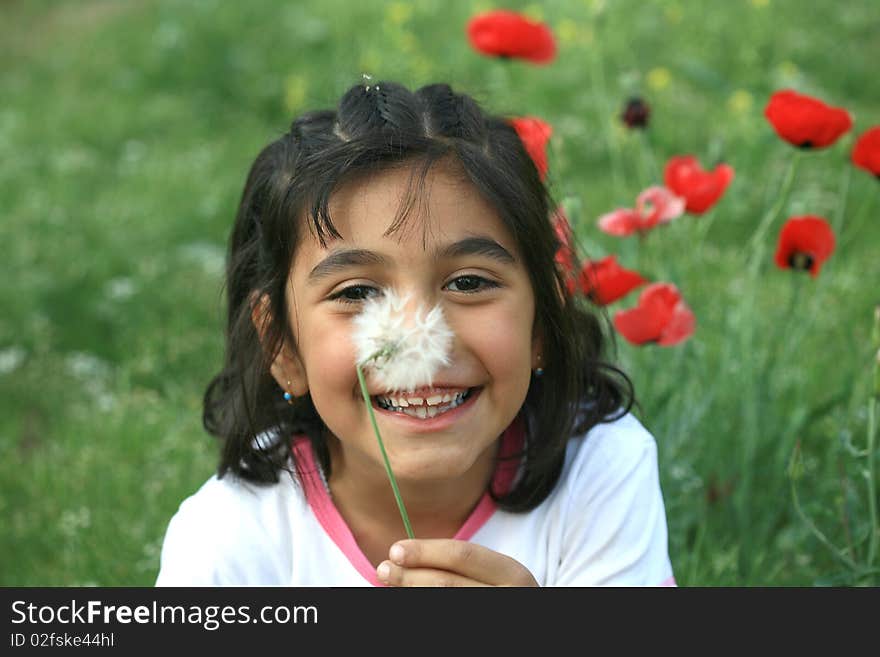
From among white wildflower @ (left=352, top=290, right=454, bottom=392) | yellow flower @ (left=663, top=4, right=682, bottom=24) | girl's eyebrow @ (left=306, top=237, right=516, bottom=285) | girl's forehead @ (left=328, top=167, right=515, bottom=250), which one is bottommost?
white wildflower @ (left=352, top=290, right=454, bottom=392)

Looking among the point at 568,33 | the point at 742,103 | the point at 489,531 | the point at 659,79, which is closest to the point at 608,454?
the point at 489,531

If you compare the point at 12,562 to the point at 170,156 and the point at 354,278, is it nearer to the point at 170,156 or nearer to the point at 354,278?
the point at 354,278

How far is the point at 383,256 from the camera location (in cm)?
149

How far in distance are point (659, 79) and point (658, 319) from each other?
2.35 meters

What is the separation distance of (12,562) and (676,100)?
10.0ft

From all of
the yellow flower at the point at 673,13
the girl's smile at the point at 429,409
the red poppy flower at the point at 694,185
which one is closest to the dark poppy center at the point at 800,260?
the red poppy flower at the point at 694,185

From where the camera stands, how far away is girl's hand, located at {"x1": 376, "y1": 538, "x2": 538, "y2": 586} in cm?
144

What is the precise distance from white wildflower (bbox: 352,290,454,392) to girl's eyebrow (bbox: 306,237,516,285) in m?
0.21

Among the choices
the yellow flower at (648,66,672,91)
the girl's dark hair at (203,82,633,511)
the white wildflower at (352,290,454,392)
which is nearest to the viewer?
the white wildflower at (352,290,454,392)

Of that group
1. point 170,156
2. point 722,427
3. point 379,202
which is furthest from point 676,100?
point 379,202

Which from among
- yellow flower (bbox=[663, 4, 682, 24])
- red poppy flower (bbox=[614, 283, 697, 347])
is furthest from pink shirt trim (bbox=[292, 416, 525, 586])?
yellow flower (bbox=[663, 4, 682, 24])

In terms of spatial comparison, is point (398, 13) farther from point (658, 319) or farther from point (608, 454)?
point (608, 454)

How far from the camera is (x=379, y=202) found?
1.52 meters

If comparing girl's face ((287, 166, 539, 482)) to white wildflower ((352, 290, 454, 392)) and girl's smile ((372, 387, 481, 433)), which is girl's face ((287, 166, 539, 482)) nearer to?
girl's smile ((372, 387, 481, 433))
